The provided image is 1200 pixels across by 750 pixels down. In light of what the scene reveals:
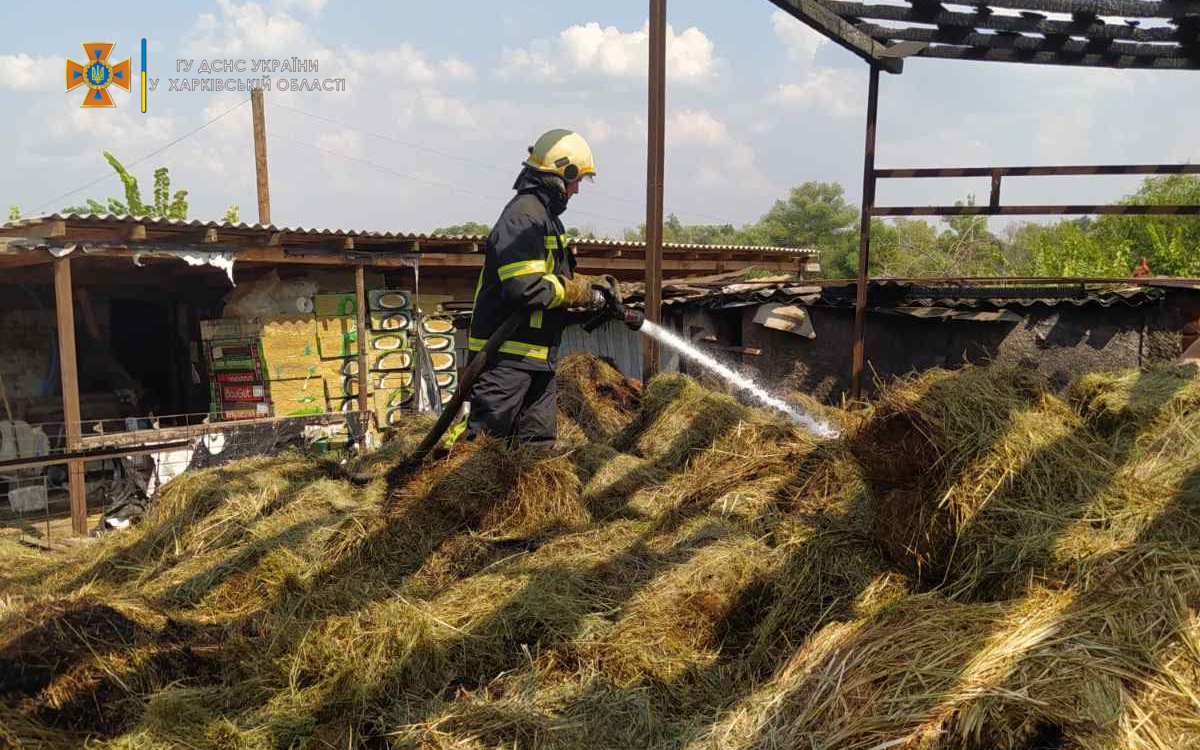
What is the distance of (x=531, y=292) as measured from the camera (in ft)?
15.0

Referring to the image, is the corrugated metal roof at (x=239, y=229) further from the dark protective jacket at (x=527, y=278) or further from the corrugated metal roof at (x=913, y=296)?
the dark protective jacket at (x=527, y=278)

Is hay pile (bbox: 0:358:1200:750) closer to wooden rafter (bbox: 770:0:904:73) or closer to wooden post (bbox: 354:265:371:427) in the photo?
wooden rafter (bbox: 770:0:904:73)

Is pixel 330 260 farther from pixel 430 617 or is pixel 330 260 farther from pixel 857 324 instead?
pixel 430 617

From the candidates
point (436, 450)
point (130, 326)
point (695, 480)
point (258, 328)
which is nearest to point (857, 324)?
→ point (695, 480)

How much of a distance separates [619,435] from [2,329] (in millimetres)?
10541

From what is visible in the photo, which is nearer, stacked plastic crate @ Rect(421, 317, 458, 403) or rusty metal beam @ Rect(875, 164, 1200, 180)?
rusty metal beam @ Rect(875, 164, 1200, 180)

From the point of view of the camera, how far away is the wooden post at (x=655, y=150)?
6.42m

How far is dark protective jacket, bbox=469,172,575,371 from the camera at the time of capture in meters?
4.61

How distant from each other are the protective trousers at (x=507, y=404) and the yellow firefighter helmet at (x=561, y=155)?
124 centimetres

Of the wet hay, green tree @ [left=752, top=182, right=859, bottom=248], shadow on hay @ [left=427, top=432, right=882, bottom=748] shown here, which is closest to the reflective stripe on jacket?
shadow on hay @ [left=427, top=432, right=882, bottom=748]

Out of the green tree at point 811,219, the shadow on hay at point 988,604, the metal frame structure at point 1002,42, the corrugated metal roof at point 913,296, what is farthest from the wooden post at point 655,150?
the green tree at point 811,219

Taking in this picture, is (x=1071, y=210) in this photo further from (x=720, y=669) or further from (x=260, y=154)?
(x=260, y=154)

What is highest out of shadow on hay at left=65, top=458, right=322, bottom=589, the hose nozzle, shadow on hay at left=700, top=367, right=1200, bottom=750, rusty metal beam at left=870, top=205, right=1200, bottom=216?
rusty metal beam at left=870, top=205, right=1200, bottom=216

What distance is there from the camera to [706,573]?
3355mm
